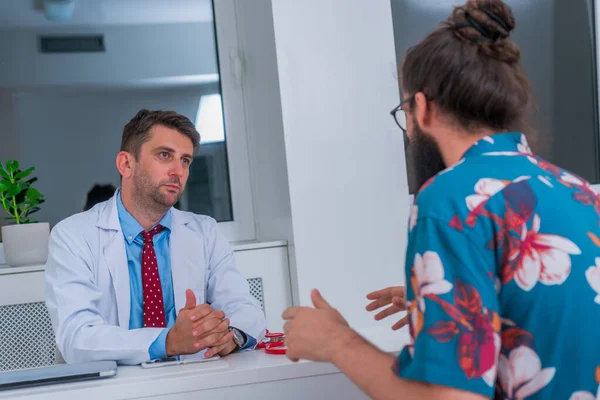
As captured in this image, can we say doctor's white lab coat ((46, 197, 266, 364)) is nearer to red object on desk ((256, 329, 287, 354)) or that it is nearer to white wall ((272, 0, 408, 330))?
red object on desk ((256, 329, 287, 354))

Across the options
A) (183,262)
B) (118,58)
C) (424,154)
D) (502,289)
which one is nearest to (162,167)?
(183,262)

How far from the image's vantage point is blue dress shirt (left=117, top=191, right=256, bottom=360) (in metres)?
2.00

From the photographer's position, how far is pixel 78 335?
5.24ft

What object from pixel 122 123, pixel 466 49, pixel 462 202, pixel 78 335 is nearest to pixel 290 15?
pixel 122 123

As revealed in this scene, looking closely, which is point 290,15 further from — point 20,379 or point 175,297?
point 20,379

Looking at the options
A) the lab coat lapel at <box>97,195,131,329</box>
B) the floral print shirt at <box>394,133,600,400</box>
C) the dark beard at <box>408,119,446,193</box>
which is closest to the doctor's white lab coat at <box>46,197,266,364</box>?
the lab coat lapel at <box>97,195,131,329</box>

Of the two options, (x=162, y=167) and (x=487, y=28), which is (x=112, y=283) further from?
(x=487, y=28)

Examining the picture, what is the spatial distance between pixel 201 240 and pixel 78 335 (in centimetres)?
62

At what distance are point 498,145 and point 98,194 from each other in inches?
78.3

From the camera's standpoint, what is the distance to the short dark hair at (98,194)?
2656 mm

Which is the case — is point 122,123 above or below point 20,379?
above

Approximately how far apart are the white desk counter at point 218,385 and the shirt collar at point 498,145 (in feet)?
1.74

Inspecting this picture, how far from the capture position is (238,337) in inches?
65.1

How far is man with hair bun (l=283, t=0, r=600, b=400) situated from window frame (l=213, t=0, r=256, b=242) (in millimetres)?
1808
